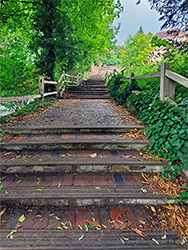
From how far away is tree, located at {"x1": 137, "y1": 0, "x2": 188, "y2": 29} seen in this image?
3.92m

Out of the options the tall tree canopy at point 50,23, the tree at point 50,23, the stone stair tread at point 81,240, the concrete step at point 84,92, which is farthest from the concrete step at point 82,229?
the concrete step at point 84,92

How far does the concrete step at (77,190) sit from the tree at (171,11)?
3860 mm

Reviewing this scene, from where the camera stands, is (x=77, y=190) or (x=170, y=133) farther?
(x=170, y=133)

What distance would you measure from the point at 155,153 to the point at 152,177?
0.45 meters

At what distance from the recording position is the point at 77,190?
7.15 feet

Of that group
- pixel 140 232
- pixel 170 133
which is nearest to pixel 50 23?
pixel 170 133

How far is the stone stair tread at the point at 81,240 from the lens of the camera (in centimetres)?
163

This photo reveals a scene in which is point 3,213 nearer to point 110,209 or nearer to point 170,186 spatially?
point 110,209

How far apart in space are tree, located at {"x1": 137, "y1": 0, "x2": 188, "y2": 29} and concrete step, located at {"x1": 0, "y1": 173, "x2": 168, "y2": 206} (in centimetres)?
386

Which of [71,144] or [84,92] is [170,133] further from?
[84,92]

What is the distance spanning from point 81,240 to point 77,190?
59cm

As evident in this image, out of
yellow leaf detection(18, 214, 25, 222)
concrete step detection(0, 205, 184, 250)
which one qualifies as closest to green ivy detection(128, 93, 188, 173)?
concrete step detection(0, 205, 184, 250)

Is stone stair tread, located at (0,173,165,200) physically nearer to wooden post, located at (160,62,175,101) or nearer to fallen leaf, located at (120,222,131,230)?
fallen leaf, located at (120,222,131,230)

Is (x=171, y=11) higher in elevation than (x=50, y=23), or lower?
lower
